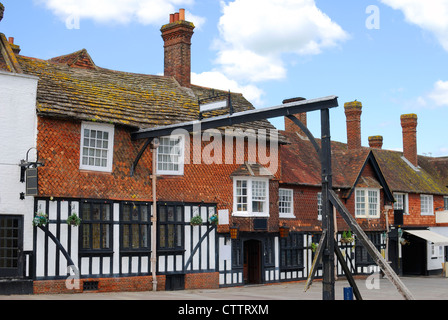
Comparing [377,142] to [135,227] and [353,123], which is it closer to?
[353,123]

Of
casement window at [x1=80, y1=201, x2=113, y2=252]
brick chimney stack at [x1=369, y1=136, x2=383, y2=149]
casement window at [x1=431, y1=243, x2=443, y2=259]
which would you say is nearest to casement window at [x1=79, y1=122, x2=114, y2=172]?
casement window at [x1=80, y1=201, x2=113, y2=252]

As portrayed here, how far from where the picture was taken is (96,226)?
18.5 m

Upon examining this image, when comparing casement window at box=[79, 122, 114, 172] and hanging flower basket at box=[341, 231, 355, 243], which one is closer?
casement window at box=[79, 122, 114, 172]

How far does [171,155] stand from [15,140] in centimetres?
566

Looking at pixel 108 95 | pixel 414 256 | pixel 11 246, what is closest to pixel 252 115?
pixel 108 95

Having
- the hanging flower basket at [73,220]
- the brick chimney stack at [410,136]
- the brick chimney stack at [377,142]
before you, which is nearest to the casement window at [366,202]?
the brick chimney stack at [410,136]

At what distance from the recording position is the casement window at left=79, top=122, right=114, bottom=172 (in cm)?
1853

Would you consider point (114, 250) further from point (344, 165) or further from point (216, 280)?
point (344, 165)

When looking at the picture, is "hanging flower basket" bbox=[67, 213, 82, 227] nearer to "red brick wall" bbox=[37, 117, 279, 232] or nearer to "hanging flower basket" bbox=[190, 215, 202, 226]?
"red brick wall" bbox=[37, 117, 279, 232]

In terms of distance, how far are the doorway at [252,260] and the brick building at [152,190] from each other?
0.04 meters

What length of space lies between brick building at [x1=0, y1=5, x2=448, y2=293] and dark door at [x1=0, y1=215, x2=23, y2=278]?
87mm

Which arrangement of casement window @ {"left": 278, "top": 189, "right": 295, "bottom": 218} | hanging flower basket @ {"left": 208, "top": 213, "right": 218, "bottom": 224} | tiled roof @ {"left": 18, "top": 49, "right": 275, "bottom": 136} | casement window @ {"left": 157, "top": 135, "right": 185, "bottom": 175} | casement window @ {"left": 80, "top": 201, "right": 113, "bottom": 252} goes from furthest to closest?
1. casement window @ {"left": 278, "top": 189, "right": 295, "bottom": 218}
2. hanging flower basket @ {"left": 208, "top": 213, "right": 218, "bottom": 224}
3. casement window @ {"left": 157, "top": 135, "right": 185, "bottom": 175}
4. tiled roof @ {"left": 18, "top": 49, "right": 275, "bottom": 136}
5. casement window @ {"left": 80, "top": 201, "right": 113, "bottom": 252}
